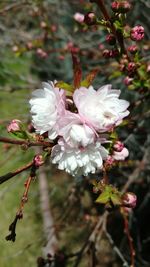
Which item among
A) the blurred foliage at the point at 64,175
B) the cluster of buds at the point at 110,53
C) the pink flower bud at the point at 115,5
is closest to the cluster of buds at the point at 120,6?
the pink flower bud at the point at 115,5

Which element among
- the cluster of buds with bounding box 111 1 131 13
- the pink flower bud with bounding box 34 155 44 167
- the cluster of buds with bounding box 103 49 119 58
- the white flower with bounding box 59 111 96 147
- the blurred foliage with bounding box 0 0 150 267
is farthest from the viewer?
the blurred foliage with bounding box 0 0 150 267

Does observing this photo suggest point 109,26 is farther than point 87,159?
Yes

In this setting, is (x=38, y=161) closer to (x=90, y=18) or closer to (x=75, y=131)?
(x=75, y=131)

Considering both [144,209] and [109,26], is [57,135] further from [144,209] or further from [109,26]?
[144,209]

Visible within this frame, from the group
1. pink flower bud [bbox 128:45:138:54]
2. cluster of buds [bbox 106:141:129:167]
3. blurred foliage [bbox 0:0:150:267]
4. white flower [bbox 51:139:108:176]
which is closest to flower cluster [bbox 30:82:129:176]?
white flower [bbox 51:139:108:176]

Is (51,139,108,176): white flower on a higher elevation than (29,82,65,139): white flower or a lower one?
lower

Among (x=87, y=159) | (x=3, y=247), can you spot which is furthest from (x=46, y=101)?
(x=3, y=247)

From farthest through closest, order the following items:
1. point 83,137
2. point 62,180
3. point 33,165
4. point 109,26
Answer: point 62,180 → point 109,26 → point 33,165 → point 83,137

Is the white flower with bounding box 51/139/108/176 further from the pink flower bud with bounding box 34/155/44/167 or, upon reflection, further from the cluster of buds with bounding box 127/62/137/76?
the cluster of buds with bounding box 127/62/137/76
